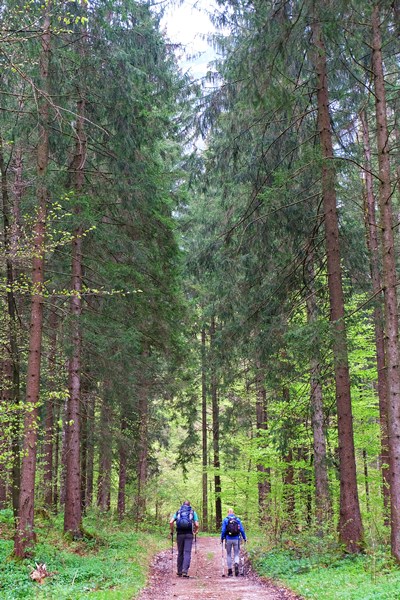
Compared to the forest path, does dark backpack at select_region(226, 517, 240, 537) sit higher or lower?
higher

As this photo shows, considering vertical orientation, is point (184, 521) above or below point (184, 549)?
above

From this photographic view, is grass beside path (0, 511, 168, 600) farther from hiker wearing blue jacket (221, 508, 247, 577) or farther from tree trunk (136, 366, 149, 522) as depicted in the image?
tree trunk (136, 366, 149, 522)

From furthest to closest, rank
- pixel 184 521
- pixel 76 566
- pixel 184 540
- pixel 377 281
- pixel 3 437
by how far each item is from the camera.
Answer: pixel 377 281 < pixel 184 521 < pixel 184 540 < pixel 76 566 < pixel 3 437

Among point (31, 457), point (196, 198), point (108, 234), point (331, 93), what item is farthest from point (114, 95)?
point (196, 198)

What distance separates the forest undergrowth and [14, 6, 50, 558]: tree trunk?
64 centimetres

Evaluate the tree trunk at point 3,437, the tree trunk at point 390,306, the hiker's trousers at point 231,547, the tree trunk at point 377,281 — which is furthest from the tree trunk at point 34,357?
the tree trunk at point 377,281

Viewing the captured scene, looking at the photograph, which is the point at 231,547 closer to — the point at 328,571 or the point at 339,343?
the point at 328,571

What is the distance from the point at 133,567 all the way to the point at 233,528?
2447 mm

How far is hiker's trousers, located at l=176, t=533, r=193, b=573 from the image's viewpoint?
12.1 metres

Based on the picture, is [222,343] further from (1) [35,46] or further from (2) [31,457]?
(1) [35,46]

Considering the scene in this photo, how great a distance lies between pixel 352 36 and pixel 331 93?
221 centimetres

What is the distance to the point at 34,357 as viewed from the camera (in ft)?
33.3

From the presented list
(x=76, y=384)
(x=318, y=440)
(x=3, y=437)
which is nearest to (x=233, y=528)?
(x=318, y=440)

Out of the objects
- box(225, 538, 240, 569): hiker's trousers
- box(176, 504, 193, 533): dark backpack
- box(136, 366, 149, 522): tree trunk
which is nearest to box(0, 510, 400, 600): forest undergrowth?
box(225, 538, 240, 569): hiker's trousers
